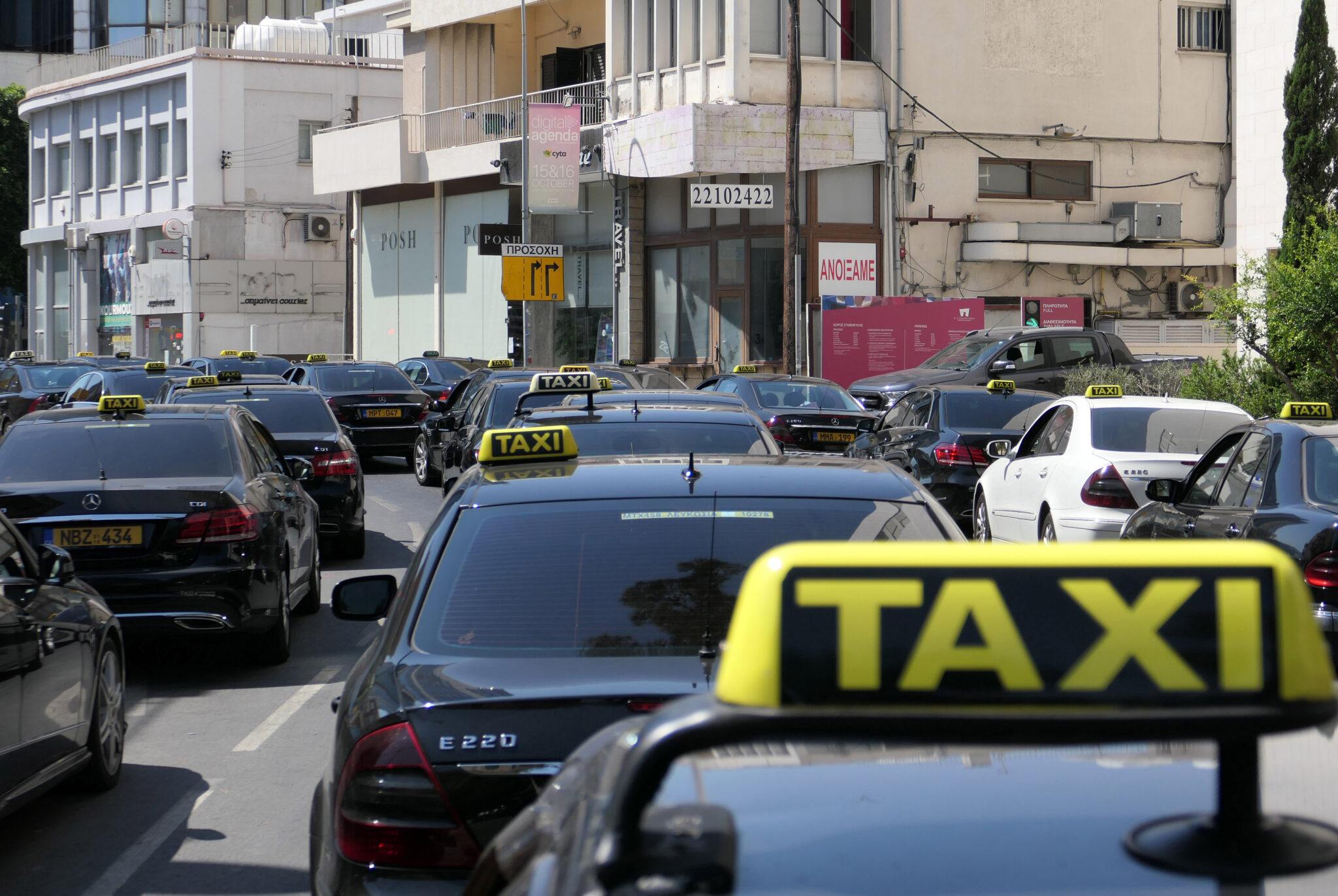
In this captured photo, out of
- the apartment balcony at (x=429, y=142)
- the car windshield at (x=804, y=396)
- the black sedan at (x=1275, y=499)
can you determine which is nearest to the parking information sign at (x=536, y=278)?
the apartment balcony at (x=429, y=142)

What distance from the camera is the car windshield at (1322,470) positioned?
7.82 metres

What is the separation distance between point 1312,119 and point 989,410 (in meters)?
8.31

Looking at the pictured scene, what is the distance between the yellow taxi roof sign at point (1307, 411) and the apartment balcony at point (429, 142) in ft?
89.7

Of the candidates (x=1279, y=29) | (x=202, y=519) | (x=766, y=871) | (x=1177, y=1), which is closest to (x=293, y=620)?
(x=202, y=519)

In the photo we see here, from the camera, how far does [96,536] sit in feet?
28.7

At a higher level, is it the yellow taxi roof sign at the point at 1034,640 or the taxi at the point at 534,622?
the yellow taxi roof sign at the point at 1034,640

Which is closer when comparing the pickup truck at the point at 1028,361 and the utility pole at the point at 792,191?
the pickup truck at the point at 1028,361

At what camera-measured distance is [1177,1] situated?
35.6 metres

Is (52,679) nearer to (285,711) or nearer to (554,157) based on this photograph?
(285,711)

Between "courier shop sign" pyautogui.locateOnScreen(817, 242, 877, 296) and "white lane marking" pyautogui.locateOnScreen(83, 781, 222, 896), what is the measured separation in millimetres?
26509

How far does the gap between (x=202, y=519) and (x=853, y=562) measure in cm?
777

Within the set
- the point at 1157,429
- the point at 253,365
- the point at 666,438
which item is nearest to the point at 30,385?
the point at 253,365

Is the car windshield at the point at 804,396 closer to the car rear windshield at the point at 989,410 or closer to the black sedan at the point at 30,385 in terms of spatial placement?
the car rear windshield at the point at 989,410

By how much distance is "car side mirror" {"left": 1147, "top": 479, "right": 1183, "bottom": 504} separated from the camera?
9.02m
